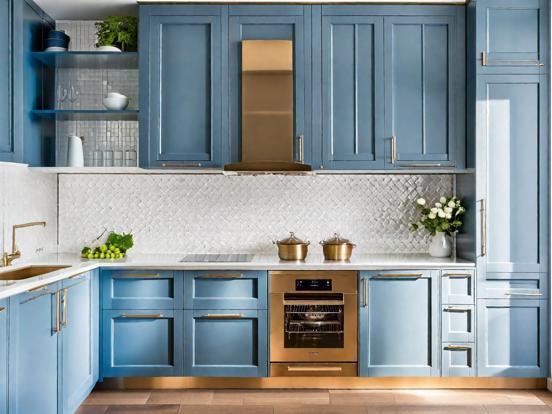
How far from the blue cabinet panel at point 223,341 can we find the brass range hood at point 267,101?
0.97 meters

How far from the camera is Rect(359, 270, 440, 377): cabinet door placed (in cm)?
334

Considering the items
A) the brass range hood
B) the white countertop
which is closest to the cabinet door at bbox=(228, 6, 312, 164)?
the brass range hood

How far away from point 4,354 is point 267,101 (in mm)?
2134

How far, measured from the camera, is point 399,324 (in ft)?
11.0

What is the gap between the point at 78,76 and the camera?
3.87m

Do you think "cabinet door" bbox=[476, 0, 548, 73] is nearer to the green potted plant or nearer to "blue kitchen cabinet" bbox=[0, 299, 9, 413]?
the green potted plant

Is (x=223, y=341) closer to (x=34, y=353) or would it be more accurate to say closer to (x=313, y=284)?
(x=313, y=284)

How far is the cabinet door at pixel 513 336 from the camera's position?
3.33m

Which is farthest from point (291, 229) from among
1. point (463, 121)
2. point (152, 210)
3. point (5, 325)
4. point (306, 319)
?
point (5, 325)

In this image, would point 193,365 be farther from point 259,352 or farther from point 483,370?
point 483,370

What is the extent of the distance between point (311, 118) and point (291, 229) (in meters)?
0.89

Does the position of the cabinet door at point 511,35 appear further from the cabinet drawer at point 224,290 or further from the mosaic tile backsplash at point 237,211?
the cabinet drawer at point 224,290

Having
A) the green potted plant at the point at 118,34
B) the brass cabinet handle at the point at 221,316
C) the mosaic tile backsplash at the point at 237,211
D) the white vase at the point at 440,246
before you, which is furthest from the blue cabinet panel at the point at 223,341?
the green potted plant at the point at 118,34

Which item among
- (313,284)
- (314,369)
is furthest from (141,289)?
(314,369)
